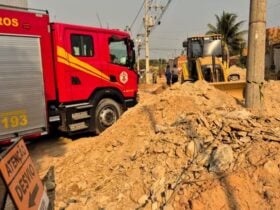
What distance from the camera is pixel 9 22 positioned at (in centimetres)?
848

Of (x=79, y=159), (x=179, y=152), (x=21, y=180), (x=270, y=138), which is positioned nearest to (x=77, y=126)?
(x=79, y=159)

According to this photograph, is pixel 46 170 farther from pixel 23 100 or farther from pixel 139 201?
pixel 139 201

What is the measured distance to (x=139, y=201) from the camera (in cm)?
544

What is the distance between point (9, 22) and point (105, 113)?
3.74 m

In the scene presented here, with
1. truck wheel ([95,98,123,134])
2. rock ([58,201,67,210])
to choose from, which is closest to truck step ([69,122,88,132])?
truck wheel ([95,98,123,134])

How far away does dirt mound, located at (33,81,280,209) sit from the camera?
4.84 metres

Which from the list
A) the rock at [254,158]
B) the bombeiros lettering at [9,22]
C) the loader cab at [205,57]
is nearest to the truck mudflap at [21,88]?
the bombeiros lettering at [9,22]

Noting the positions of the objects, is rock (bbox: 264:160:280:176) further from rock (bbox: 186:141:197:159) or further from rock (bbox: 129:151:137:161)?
rock (bbox: 129:151:137:161)

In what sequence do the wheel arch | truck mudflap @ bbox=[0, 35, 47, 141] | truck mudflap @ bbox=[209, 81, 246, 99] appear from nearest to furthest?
truck mudflap @ bbox=[0, 35, 47, 141] < the wheel arch < truck mudflap @ bbox=[209, 81, 246, 99]

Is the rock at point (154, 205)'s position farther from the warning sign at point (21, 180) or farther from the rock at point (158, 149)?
the warning sign at point (21, 180)

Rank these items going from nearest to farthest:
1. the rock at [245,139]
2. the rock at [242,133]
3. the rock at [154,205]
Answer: the rock at [154,205]
the rock at [245,139]
the rock at [242,133]

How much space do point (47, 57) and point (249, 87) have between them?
4.87m

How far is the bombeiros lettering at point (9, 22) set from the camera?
834cm

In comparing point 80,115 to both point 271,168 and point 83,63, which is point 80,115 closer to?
point 83,63
